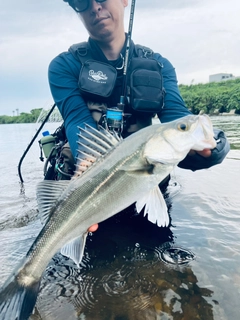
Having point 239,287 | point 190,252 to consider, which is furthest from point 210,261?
point 239,287

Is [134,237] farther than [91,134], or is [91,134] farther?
[134,237]

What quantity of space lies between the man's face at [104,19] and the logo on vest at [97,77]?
50 centimetres

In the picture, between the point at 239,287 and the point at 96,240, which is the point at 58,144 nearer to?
the point at 96,240

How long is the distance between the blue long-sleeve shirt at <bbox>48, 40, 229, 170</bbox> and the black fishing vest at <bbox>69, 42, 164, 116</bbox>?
0.42 ft

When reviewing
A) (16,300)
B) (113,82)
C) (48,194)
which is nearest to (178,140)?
(48,194)

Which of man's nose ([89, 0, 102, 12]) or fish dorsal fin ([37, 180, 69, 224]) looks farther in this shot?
man's nose ([89, 0, 102, 12])

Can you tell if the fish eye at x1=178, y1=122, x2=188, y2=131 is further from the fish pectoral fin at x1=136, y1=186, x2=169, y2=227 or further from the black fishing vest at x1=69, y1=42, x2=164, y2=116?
the black fishing vest at x1=69, y1=42, x2=164, y2=116

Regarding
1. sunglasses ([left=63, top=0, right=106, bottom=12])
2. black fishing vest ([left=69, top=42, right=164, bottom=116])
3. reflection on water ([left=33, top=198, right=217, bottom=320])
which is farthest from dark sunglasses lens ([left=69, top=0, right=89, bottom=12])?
reflection on water ([left=33, top=198, right=217, bottom=320])

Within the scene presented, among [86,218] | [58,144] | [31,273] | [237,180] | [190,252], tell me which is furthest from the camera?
[237,180]

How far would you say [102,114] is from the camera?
410 cm

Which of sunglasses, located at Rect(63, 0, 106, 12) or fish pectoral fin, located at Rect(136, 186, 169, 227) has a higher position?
sunglasses, located at Rect(63, 0, 106, 12)

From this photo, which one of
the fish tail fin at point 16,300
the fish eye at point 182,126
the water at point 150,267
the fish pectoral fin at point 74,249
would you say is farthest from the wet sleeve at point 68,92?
the fish tail fin at point 16,300

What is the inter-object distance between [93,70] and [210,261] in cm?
251

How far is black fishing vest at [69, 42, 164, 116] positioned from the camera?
3992 millimetres
